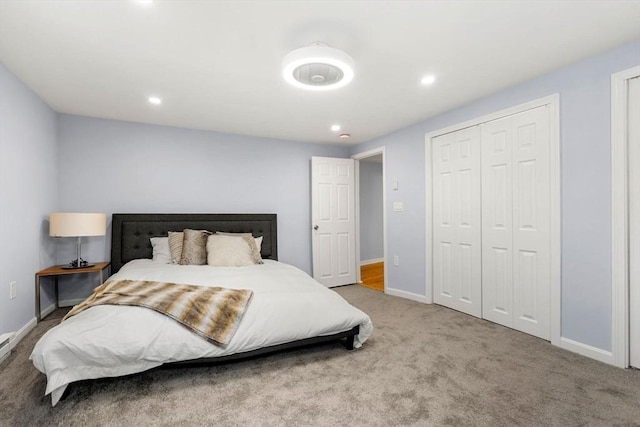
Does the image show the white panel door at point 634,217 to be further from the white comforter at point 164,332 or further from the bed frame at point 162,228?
the bed frame at point 162,228

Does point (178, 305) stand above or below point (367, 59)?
below

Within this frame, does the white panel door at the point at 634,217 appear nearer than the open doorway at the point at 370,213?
Yes

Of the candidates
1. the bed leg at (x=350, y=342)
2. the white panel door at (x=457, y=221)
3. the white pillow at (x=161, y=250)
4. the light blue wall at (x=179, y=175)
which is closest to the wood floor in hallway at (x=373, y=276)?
the light blue wall at (x=179, y=175)

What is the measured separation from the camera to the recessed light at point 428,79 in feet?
8.65

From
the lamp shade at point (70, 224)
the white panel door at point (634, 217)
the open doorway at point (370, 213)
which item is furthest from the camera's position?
the open doorway at point (370, 213)

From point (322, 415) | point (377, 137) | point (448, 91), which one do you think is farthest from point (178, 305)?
point (377, 137)

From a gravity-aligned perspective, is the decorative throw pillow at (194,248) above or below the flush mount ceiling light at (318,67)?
below

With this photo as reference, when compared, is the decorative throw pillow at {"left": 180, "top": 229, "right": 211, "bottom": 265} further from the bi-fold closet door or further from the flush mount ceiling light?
the bi-fold closet door

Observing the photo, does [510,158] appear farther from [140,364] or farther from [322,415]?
[140,364]

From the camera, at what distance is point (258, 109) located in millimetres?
3424

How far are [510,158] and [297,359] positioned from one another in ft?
8.58

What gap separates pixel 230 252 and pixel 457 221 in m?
2.58

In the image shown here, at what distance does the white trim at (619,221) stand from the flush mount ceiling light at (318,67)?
191cm

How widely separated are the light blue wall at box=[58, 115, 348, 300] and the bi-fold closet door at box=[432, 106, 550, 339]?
210 cm
